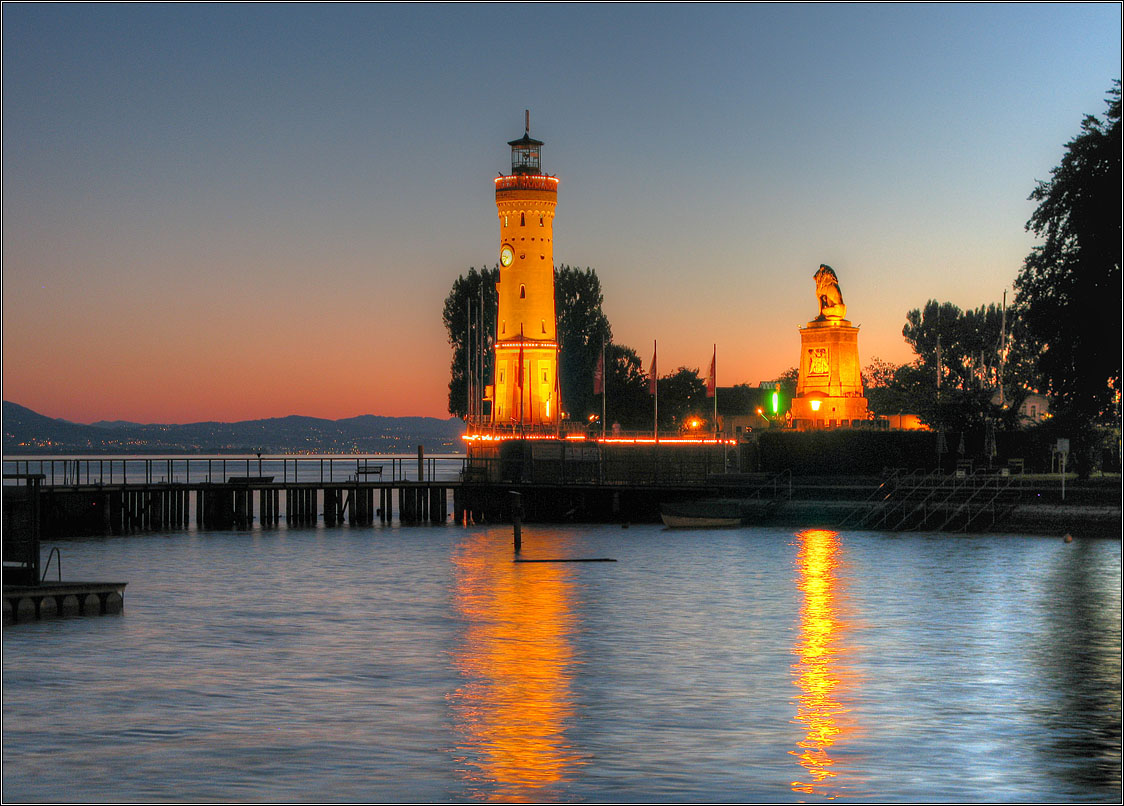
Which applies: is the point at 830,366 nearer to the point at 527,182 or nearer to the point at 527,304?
the point at 527,304

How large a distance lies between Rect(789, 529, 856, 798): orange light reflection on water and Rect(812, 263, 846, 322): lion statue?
42.8 metres

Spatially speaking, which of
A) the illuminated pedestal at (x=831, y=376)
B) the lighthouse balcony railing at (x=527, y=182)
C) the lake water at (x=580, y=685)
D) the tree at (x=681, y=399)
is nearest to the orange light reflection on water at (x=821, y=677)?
the lake water at (x=580, y=685)

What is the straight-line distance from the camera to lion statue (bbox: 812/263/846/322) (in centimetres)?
9700

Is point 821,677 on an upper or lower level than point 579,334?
lower

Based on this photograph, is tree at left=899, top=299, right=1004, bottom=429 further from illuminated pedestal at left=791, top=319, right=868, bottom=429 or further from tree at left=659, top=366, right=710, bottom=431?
tree at left=659, top=366, right=710, bottom=431

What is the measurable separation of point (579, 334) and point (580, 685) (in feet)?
273

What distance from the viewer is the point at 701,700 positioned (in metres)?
27.7

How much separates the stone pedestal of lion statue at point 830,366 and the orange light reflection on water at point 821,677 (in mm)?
39687

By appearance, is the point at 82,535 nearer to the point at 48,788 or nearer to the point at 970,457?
the point at 970,457

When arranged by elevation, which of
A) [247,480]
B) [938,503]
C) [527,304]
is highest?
[527,304]

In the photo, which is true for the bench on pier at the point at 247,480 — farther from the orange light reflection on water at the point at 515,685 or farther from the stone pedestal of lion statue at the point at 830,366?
the stone pedestal of lion statue at the point at 830,366

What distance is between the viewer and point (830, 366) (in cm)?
9556

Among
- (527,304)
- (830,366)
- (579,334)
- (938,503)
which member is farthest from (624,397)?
(938,503)

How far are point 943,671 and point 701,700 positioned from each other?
6.59 m
